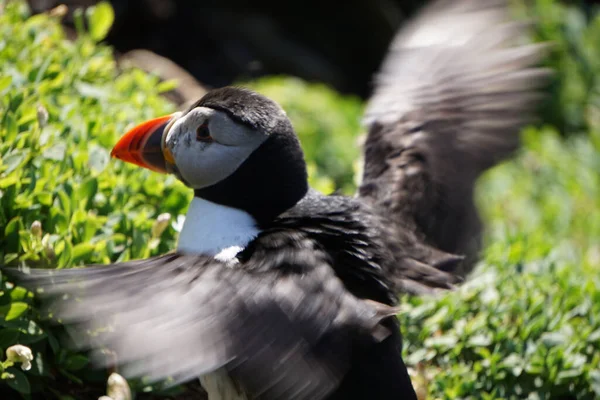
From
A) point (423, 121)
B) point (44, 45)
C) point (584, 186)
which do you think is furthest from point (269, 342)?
point (584, 186)

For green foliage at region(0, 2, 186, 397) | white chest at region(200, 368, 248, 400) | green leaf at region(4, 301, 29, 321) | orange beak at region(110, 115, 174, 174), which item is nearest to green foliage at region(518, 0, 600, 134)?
green foliage at region(0, 2, 186, 397)

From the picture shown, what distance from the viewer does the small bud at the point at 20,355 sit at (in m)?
2.34

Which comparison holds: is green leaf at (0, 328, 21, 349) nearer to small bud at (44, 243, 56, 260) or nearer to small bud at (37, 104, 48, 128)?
small bud at (44, 243, 56, 260)

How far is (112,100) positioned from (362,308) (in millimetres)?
1880

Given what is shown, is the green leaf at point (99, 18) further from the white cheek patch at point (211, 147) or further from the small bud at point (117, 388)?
the small bud at point (117, 388)

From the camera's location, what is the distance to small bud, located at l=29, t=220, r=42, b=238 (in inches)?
101

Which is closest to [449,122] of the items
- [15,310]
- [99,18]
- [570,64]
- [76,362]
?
[99,18]

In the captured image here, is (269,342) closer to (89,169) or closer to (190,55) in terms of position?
(89,169)

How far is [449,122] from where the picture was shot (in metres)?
3.54

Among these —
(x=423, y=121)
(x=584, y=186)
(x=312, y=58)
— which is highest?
(x=423, y=121)

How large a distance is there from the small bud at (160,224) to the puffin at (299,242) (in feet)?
0.54

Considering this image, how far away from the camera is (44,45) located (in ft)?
12.2

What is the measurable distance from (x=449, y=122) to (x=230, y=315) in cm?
166

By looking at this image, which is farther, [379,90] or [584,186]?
[584,186]
